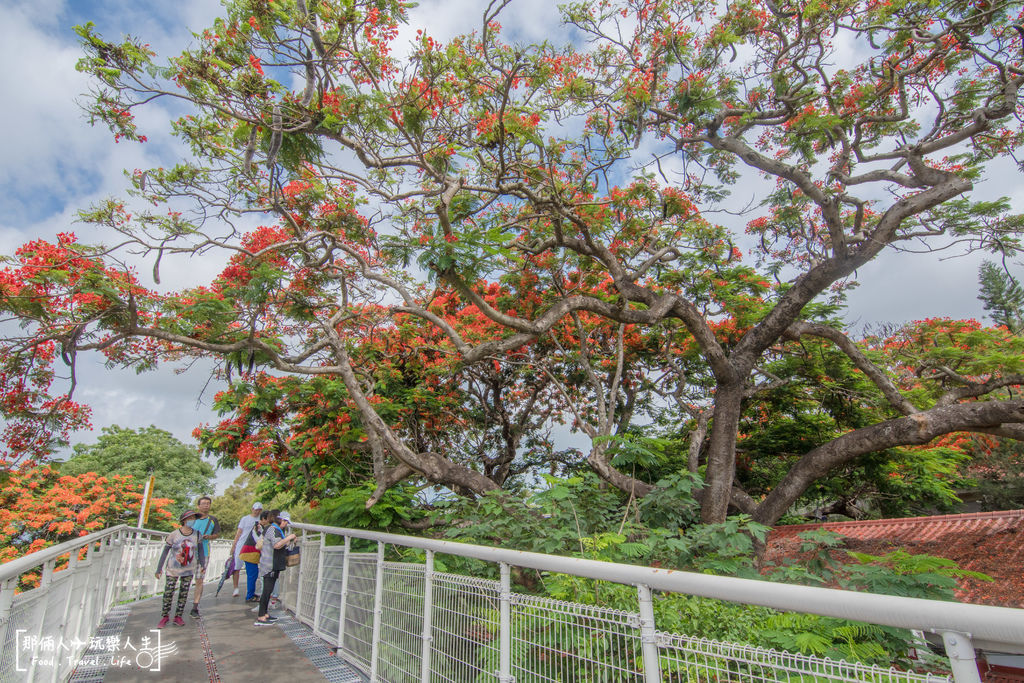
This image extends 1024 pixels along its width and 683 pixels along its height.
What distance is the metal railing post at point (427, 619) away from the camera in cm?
305

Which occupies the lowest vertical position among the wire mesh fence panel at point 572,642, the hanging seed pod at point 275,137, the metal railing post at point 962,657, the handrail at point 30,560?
the wire mesh fence panel at point 572,642

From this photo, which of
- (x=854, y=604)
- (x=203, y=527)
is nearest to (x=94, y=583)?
(x=203, y=527)

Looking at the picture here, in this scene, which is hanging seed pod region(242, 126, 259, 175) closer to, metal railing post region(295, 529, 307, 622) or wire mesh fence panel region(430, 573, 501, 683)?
metal railing post region(295, 529, 307, 622)

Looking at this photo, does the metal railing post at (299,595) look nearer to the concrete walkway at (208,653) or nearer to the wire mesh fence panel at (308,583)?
the wire mesh fence panel at (308,583)

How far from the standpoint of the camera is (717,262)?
945 centimetres

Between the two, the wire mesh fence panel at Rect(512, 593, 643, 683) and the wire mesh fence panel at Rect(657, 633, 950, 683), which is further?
the wire mesh fence panel at Rect(512, 593, 643, 683)

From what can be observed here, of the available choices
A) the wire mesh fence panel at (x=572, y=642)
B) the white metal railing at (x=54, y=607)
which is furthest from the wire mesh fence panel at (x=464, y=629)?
the white metal railing at (x=54, y=607)

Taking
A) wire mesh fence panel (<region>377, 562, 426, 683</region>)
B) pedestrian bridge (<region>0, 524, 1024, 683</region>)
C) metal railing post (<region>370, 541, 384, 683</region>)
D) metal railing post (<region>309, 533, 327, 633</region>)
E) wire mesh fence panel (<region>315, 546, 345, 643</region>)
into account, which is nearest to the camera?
pedestrian bridge (<region>0, 524, 1024, 683</region>)

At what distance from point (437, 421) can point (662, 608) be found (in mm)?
8423

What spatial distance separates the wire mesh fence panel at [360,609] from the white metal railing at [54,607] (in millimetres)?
1832

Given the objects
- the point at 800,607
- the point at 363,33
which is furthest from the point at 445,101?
the point at 800,607

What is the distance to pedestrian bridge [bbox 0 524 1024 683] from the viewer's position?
1309 mm

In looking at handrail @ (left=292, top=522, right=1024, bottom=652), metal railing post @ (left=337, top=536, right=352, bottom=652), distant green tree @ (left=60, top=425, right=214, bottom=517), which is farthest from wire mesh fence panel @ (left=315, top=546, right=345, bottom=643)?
distant green tree @ (left=60, top=425, right=214, bottom=517)

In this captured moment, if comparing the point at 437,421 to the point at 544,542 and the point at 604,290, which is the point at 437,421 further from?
the point at 544,542
